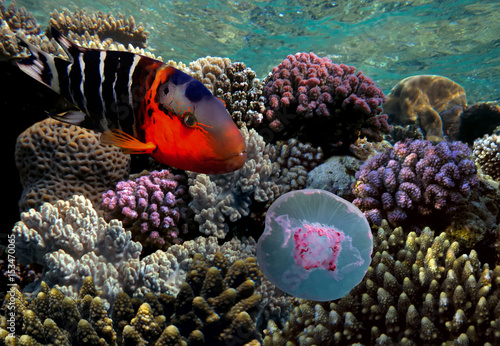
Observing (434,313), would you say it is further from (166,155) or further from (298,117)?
(298,117)

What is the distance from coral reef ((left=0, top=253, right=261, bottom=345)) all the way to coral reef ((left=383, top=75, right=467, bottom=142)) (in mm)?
9632

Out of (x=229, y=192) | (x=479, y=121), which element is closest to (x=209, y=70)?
(x=229, y=192)

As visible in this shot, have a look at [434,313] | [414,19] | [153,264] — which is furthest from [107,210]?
[414,19]

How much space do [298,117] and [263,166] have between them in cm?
133

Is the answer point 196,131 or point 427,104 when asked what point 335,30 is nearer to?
point 427,104

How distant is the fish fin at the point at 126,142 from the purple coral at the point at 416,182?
104 inches

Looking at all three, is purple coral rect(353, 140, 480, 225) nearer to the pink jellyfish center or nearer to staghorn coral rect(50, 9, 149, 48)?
the pink jellyfish center

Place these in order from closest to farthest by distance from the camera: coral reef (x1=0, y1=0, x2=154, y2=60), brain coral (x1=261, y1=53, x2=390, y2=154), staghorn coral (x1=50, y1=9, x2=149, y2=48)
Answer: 1. brain coral (x1=261, y1=53, x2=390, y2=154)
2. coral reef (x1=0, y1=0, x2=154, y2=60)
3. staghorn coral (x1=50, y1=9, x2=149, y2=48)

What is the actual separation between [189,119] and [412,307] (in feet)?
7.30

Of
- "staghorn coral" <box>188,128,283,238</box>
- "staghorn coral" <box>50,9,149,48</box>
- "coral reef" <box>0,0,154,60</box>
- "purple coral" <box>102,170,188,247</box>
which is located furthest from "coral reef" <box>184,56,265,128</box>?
"staghorn coral" <box>50,9,149,48</box>

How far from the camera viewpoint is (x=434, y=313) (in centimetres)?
221

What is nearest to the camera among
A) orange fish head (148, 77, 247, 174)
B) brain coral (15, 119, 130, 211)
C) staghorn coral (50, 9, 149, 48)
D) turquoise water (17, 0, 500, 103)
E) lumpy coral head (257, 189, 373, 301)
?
orange fish head (148, 77, 247, 174)

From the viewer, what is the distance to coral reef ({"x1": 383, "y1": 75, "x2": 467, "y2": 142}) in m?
9.89

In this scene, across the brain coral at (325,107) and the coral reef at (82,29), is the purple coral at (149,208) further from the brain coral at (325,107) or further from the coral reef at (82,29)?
the coral reef at (82,29)
